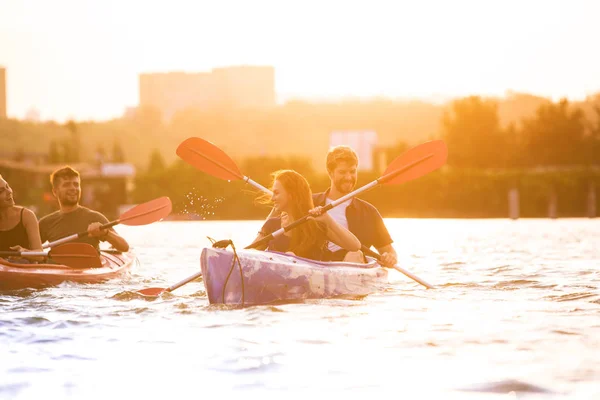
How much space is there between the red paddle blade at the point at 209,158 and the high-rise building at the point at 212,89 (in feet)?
548

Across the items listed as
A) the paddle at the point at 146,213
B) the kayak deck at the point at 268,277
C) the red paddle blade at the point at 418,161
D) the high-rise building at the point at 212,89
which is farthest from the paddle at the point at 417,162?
the high-rise building at the point at 212,89

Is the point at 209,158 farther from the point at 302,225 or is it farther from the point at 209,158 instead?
the point at 302,225

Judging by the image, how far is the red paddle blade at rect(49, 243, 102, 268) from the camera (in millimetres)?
9461

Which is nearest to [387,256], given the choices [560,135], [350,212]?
[350,212]

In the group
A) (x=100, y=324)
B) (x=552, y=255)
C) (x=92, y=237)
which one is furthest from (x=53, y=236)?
(x=552, y=255)

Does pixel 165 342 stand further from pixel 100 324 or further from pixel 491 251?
pixel 491 251

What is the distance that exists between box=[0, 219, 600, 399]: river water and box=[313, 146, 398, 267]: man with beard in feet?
1.43

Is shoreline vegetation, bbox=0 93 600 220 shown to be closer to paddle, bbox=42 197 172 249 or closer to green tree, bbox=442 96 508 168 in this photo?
green tree, bbox=442 96 508 168

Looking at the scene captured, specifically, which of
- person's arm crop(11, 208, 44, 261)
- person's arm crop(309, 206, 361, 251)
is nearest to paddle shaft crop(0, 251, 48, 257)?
person's arm crop(11, 208, 44, 261)

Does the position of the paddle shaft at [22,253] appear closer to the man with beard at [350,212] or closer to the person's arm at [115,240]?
the person's arm at [115,240]

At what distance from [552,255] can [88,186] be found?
1752 inches

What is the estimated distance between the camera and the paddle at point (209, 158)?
9.67m

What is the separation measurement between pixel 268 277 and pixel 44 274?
8.44 feet

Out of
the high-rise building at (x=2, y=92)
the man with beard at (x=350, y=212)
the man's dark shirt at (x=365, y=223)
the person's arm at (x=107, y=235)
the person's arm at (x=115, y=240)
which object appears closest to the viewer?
the man with beard at (x=350, y=212)
